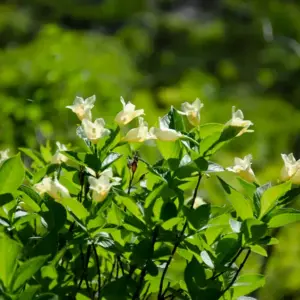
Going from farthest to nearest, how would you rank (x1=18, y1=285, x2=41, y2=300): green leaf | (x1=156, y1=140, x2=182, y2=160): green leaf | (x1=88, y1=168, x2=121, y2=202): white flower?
(x1=156, y1=140, x2=182, y2=160): green leaf → (x1=88, y1=168, x2=121, y2=202): white flower → (x1=18, y1=285, x2=41, y2=300): green leaf

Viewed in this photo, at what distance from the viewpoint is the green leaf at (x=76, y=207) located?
90 centimetres

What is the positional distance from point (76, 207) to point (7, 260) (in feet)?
0.43

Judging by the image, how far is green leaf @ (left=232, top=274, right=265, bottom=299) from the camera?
38.7 inches

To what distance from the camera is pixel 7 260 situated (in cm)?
83

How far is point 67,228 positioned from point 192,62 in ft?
23.0

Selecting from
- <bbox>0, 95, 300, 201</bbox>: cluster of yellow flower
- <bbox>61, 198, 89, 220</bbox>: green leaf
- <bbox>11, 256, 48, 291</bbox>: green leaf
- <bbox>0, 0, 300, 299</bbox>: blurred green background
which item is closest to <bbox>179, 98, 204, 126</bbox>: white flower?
<bbox>0, 95, 300, 201</bbox>: cluster of yellow flower

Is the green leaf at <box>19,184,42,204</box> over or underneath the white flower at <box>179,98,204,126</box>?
underneath

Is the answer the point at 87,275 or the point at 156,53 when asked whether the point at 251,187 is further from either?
the point at 156,53

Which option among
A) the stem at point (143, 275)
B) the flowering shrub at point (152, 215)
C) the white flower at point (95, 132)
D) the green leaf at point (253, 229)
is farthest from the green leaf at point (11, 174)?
the green leaf at point (253, 229)

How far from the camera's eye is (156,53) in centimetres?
845

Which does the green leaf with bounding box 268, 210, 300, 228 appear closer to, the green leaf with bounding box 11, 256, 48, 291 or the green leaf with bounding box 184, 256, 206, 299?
the green leaf with bounding box 184, 256, 206, 299

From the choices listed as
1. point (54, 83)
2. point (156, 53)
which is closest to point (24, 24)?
point (156, 53)

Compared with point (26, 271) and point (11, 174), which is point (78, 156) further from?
point (26, 271)

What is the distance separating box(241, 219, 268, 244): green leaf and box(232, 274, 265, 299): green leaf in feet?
0.26
